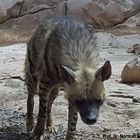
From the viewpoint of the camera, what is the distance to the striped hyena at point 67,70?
3570 millimetres

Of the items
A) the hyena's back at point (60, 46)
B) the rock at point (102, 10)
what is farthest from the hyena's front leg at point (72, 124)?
the rock at point (102, 10)

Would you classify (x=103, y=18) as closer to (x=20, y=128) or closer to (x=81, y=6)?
(x=81, y=6)

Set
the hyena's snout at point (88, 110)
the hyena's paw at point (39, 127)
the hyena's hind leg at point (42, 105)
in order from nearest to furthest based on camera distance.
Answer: the hyena's snout at point (88, 110) → the hyena's hind leg at point (42, 105) → the hyena's paw at point (39, 127)

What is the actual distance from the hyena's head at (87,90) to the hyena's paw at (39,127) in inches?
29.1

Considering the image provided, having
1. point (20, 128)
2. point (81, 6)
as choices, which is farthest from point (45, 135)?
point (81, 6)

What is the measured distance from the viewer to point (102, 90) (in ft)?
12.0

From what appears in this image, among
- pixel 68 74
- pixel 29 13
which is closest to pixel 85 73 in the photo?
pixel 68 74

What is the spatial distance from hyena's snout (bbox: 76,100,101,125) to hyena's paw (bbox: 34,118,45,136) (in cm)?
82

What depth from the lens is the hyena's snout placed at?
3.50 metres

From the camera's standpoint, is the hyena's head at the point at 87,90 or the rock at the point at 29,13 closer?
the hyena's head at the point at 87,90

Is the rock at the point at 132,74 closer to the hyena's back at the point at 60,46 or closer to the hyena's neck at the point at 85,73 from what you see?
the hyena's back at the point at 60,46

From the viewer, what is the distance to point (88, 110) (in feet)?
11.5

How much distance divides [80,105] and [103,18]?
25.6 ft

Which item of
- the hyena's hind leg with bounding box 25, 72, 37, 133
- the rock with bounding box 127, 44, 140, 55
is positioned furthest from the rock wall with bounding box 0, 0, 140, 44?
the hyena's hind leg with bounding box 25, 72, 37, 133
